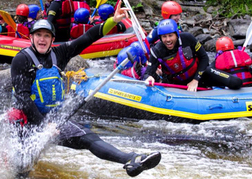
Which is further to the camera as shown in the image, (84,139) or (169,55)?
(169,55)

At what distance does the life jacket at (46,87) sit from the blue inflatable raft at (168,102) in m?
2.42

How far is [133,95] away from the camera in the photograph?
6.04 meters

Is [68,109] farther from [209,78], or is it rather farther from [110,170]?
[209,78]

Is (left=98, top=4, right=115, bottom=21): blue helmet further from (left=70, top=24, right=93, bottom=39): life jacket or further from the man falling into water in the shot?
the man falling into water

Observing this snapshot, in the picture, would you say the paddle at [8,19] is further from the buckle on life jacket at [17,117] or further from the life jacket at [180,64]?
the buckle on life jacket at [17,117]

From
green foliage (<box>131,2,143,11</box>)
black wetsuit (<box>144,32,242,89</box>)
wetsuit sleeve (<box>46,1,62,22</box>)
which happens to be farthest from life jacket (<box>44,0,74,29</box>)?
green foliage (<box>131,2,143,11</box>)

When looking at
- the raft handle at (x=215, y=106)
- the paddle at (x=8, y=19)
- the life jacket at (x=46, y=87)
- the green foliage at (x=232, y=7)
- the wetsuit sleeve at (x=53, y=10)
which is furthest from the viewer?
the green foliage at (x=232, y=7)

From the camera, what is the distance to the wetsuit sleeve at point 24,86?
11.0 feet

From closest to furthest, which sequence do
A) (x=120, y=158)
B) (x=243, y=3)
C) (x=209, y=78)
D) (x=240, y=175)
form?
(x=120, y=158) → (x=240, y=175) → (x=209, y=78) → (x=243, y=3)

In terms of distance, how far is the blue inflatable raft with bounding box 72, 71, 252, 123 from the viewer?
5.75m

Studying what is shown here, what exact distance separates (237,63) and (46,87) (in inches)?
139

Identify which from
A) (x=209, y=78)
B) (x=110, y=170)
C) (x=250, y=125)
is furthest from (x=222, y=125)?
(x=110, y=170)

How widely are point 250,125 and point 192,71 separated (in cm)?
113

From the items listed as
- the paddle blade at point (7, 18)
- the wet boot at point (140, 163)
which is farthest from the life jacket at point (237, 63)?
the paddle blade at point (7, 18)
